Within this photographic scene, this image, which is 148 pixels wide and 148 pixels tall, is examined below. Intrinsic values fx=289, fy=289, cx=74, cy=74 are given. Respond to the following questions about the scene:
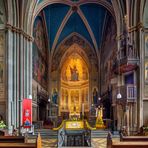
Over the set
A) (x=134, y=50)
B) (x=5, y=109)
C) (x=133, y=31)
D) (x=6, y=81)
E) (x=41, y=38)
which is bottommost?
(x=5, y=109)

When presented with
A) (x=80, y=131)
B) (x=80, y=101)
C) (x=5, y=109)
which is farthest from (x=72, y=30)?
(x=5, y=109)

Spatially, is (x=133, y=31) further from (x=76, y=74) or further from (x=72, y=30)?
(x=76, y=74)

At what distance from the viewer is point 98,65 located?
38.7m

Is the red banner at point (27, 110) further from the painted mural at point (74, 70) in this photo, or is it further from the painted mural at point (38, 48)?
the painted mural at point (74, 70)

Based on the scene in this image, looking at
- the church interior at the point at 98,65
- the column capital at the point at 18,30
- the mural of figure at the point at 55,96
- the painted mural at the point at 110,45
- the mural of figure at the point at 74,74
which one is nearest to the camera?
the church interior at the point at 98,65

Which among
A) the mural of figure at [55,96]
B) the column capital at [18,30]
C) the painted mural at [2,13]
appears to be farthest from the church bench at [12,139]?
the mural of figure at [55,96]

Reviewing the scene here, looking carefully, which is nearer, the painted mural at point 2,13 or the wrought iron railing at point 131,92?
the wrought iron railing at point 131,92

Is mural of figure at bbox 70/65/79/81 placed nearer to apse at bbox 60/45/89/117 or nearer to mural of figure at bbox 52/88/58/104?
apse at bbox 60/45/89/117

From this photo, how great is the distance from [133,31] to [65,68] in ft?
76.4

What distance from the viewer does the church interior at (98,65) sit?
1906 centimetres

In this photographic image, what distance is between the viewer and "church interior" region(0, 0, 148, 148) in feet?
62.5

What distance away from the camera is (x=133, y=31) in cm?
2009

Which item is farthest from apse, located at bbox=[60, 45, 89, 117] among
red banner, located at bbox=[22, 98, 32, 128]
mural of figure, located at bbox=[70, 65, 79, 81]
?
red banner, located at bbox=[22, 98, 32, 128]

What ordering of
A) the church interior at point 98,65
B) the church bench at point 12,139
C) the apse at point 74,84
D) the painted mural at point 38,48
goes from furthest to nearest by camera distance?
the apse at point 74,84 < the painted mural at point 38,48 < the church interior at point 98,65 < the church bench at point 12,139
